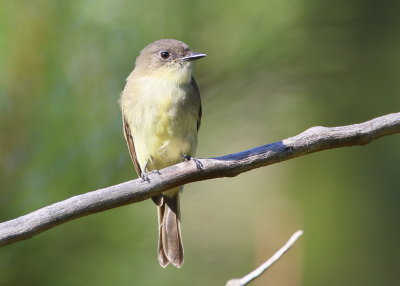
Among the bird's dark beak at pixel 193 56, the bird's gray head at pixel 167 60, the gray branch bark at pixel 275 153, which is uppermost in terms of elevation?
the bird's gray head at pixel 167 60

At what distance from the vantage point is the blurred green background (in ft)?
7.20

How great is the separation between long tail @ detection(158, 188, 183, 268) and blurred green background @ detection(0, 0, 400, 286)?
0.24 feet

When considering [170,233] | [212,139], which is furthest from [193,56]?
[170,233]

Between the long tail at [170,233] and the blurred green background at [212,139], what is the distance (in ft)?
0.24

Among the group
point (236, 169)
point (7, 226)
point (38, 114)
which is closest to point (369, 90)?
point (236, 169)

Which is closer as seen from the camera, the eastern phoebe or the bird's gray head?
the bird's gray head

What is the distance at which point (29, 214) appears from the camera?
1957 mm

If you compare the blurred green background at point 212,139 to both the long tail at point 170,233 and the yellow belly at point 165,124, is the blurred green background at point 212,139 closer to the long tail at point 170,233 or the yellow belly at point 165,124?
the long tail at point 170,233

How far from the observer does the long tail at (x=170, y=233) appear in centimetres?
256

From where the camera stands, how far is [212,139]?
8.84 ft

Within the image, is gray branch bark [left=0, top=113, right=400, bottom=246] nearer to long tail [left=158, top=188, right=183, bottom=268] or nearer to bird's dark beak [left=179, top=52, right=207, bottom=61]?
Answer: long tail [left=158, top=188, right=183, bottom=268]

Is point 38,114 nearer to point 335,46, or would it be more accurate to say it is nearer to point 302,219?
point 302,219

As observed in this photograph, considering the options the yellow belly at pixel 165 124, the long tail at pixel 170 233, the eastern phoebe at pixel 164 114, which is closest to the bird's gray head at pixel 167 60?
the eastern phoebe at pixel 164 114

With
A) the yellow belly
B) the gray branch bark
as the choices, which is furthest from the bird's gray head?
the gray branch bark
